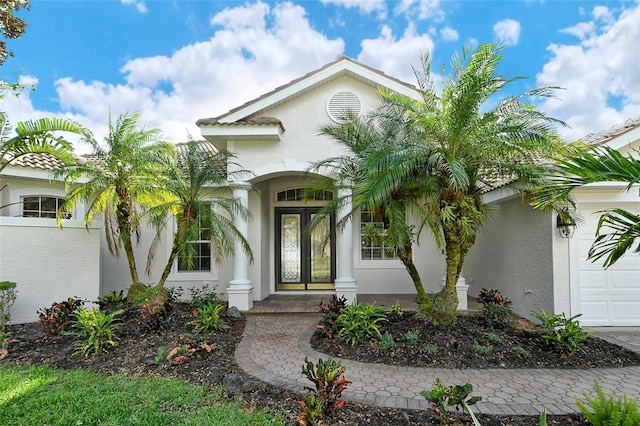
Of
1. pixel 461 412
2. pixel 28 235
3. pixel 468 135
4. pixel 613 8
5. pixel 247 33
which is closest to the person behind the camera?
pixel 461 412

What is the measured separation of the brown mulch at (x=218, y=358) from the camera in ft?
12.8

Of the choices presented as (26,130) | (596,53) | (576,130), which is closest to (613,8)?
(596,53)

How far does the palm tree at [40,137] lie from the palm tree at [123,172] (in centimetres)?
38

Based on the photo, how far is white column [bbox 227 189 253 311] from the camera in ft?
30.6

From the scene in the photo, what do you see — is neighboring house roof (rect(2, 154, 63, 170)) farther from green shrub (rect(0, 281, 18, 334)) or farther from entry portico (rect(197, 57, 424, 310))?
entry portico (rect(197, 57, 424, 310))

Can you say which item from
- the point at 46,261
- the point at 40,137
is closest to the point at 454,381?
the point at 46,261

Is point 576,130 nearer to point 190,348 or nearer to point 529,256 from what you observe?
point 529,256

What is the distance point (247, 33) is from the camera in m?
12.2

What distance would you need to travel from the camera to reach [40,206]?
10.2 metres

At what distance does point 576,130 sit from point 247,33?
10.7 metres

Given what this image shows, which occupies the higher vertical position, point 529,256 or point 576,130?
point 576,130

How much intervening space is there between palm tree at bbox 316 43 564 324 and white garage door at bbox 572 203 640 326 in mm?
2692

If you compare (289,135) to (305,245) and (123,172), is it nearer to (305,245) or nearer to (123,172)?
(305,245)

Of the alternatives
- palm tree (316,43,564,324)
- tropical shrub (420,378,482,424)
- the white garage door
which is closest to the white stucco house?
the white garage door
